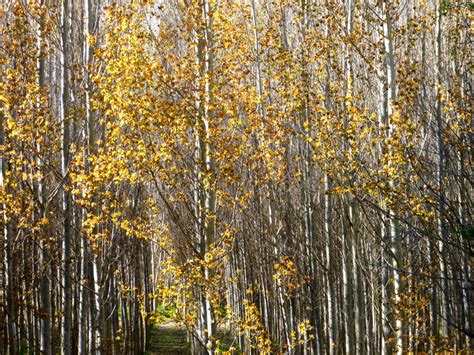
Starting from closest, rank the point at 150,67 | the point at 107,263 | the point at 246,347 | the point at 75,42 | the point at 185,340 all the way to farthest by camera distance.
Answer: the point at 150,67 < the point at 107,263 < the point at 75,42 < the point at 246,347 < the point at 185,340

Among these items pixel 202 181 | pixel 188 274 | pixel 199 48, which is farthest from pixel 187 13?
pixel 188 274

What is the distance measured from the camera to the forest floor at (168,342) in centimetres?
2247

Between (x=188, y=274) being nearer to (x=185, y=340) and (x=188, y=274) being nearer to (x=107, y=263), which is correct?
(x=107, y=263)

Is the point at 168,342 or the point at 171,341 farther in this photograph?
the point at 171,341

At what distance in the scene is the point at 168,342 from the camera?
82.4ft

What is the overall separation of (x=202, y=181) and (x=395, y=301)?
11.1ft

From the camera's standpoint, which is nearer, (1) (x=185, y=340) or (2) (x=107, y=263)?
(2) (x=107, y=263)

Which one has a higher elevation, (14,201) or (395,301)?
(14,201)

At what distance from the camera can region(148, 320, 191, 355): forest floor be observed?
22.5 meters

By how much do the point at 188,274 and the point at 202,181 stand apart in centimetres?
142

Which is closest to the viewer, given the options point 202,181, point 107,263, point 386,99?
point 202,181

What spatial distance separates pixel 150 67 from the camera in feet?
29.0

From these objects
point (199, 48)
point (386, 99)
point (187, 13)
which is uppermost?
point (187, 13)

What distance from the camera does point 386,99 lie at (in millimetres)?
10109
